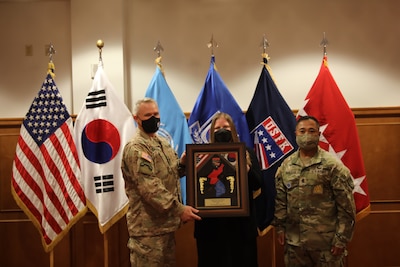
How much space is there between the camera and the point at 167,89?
11.2 ft

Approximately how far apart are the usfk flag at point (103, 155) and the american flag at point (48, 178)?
0.26 ft

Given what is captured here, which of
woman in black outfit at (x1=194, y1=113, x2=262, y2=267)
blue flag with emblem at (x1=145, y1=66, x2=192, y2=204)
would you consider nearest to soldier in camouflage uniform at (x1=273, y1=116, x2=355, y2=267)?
woman in black outfit at (x1=194, y1=113, x2=262, y2=267)

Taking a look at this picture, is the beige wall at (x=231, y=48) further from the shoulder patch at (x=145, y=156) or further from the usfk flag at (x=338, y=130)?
the shoulder patch at (x=145, y=156)

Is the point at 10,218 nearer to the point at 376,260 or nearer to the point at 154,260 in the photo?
the point at 154,260

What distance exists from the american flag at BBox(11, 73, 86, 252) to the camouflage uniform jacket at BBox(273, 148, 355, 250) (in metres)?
1.64

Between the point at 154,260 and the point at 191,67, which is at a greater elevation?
the point at 191,67

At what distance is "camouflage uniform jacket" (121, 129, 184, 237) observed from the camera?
2.19 m

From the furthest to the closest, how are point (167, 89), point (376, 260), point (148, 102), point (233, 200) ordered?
1. point (376, 260)
2. point (167, 89)
3. point (148, 102)
4. point (233, 200)

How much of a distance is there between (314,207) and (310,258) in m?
0.32

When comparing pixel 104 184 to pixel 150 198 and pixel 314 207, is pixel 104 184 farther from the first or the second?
pixel 314 207

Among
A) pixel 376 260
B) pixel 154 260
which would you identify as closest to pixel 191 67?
pixel 154 260

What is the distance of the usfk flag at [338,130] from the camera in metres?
3.11

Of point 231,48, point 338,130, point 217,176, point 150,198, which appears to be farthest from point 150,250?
point 231,48

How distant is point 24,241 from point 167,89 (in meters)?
1.98
